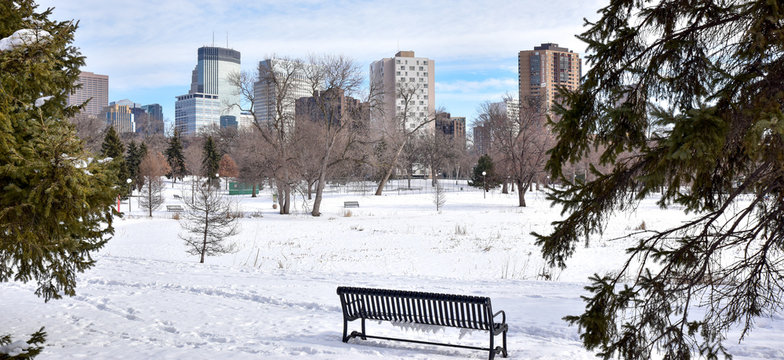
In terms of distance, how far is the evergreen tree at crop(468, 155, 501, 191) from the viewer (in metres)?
50.8

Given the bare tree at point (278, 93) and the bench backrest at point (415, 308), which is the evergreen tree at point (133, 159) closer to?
the bare tree at point (278, 93)

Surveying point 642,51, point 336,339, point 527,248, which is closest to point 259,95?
point 527,248

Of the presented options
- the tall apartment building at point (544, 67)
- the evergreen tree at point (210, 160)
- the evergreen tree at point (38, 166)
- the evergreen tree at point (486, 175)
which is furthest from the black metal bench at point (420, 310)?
the tall apartment building at point (544, 67)

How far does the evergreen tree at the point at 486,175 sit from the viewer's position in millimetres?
50775

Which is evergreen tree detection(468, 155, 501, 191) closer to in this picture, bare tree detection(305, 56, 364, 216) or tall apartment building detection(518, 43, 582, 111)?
bare tree detection(305, 56, 364, 216)

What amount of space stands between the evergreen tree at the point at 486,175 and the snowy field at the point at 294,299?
1085 inches

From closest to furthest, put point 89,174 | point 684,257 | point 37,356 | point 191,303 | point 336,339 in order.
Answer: point 684,257 → point 89,174 → point 37,356 → point 336,339 → point 191,303

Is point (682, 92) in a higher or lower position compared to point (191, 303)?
higher

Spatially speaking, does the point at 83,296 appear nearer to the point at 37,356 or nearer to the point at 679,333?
the point at 37,356

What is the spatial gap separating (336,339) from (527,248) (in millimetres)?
12588

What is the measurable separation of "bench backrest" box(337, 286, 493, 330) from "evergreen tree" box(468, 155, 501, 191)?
43.0 metres

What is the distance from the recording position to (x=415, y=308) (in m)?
7.27

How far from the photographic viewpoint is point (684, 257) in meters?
4.66

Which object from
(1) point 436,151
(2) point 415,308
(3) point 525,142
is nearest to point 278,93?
(3) point 525,142
